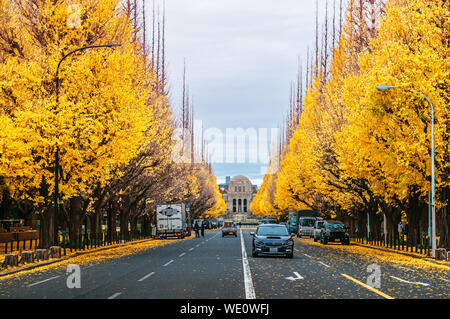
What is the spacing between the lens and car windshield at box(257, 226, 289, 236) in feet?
87.6

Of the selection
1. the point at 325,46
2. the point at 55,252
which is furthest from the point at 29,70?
the point at 325,46

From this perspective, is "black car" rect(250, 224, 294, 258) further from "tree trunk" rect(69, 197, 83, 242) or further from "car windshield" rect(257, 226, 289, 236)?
"tree trunk" rect(69, 197, 83, 242)

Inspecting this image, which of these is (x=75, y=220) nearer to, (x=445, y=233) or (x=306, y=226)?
(x=445, y=233)

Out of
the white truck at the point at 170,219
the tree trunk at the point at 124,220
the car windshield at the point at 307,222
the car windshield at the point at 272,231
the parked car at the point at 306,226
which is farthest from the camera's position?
the car windshield at the point at 307,222

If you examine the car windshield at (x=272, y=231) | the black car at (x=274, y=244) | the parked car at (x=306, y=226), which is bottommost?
the parked car at (x=306, y=226)

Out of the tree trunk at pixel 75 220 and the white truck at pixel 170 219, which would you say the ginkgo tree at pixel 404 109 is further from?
the white truck at pixel 170 219

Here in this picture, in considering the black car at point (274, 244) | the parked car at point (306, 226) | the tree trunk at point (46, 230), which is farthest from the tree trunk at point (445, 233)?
the parked car at point (306, 226)

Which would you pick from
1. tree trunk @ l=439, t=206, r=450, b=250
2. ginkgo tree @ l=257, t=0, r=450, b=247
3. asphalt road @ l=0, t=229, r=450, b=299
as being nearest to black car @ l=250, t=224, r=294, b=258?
asphalt road @ l=0, t=229, r=450, b=299

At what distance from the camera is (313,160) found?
43.7 m

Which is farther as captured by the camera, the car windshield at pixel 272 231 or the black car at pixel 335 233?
the black car at pixel 335 233

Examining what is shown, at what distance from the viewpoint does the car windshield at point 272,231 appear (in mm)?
26697
